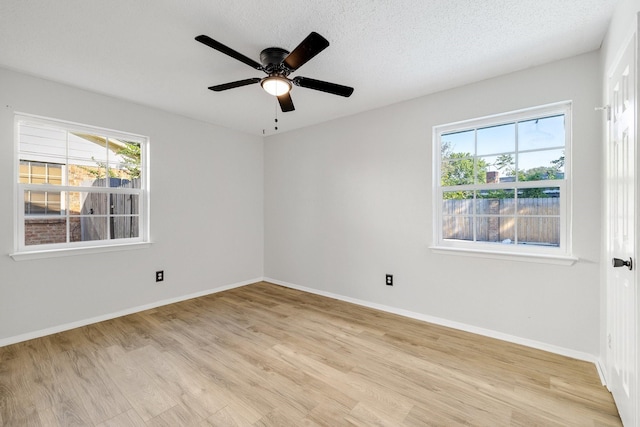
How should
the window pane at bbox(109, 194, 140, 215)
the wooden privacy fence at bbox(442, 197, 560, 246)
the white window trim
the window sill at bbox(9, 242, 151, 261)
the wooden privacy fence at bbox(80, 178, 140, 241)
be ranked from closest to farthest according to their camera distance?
the white window trim → the wooden privacy fence at bbox(442, 197, 560, 246) → the window sill at bbox(9, 242, 151, 261) → the wooden privacy fence at bbox(80, 178, 140, 241) → the window pane at bbox(109, 194, 140, 215)

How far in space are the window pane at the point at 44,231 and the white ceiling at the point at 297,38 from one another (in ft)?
4.58

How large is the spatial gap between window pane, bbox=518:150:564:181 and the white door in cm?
60

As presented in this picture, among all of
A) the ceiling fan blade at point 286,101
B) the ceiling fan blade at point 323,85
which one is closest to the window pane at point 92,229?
the ceiling fan blade at point 286,101

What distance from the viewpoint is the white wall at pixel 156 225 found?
2.62 metres

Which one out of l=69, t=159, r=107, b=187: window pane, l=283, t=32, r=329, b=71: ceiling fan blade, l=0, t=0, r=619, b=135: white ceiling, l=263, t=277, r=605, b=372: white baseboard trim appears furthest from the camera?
l=69, t=159, r=107, b=187: window pane

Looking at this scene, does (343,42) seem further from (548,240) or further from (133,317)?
(133,317)

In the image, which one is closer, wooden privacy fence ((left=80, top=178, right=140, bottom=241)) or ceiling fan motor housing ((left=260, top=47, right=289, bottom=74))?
ceiling fan motor housing ((left=260, top=47, right=289, bottom=74))

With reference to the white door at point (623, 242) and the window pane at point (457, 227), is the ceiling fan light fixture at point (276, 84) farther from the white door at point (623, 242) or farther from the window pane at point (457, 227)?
the window pane at point (457, 227)

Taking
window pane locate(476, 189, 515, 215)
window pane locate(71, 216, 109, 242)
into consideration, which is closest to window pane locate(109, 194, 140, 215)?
window pane locate(71, 216, 109, 242)

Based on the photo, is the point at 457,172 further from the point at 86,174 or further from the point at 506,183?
the point at 86,174

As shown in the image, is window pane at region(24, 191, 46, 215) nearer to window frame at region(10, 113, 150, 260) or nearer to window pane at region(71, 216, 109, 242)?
window frame at region(10, 113, 150, 260)

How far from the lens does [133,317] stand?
3223 mm

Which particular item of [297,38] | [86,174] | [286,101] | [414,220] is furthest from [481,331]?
[86,174]

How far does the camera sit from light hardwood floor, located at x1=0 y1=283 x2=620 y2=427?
5.57 ft
